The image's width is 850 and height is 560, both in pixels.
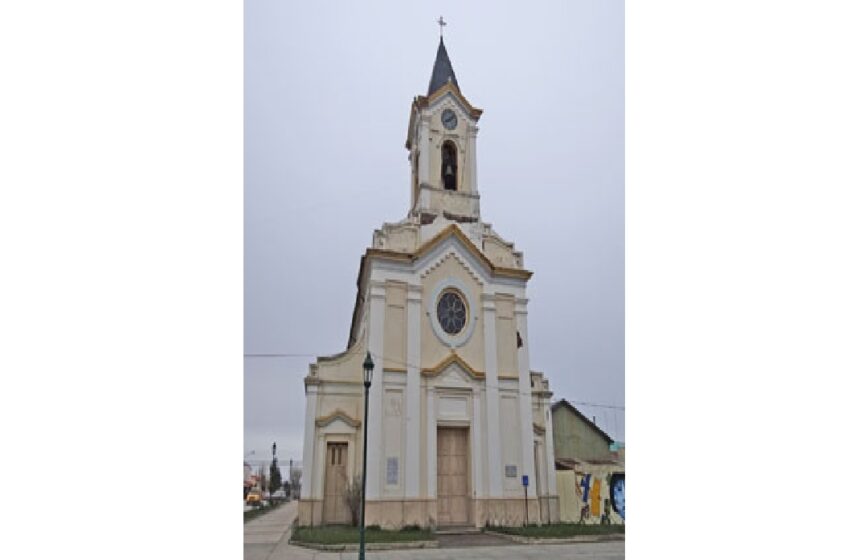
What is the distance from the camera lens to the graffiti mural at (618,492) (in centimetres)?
502

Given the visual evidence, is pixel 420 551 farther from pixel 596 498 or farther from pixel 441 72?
pixel 441 72

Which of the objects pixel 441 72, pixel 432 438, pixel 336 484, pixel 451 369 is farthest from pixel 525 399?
pixel 441 72

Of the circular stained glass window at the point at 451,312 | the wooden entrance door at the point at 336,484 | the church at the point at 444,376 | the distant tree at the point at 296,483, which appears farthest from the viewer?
the circular stained glass window at the point at 451,312

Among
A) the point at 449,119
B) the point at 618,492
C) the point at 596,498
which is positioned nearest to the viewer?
the point at 618,492

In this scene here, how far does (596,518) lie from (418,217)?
3.41 meters

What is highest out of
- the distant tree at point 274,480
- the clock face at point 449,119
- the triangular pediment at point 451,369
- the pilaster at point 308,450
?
the clock face at point 449,119

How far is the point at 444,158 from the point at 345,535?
3836 mm

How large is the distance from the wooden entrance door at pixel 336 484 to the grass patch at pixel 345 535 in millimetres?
109

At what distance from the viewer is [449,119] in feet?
19.7

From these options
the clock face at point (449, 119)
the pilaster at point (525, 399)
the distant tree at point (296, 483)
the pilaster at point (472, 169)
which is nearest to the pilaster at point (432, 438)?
the pilaster at point (525, 399)

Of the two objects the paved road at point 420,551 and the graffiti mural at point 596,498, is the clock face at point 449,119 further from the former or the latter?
the paved road at point 420,551

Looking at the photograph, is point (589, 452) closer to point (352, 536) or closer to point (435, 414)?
point (435, 414)

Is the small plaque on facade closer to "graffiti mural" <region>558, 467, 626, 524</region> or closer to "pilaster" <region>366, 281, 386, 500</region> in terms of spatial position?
"pilaster" <region>366, 281, 386, 500</region>

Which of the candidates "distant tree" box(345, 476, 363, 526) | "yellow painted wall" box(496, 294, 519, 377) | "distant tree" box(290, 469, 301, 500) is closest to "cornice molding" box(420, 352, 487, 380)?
"yellow painted wall" box(496, 294, 519, 377)
